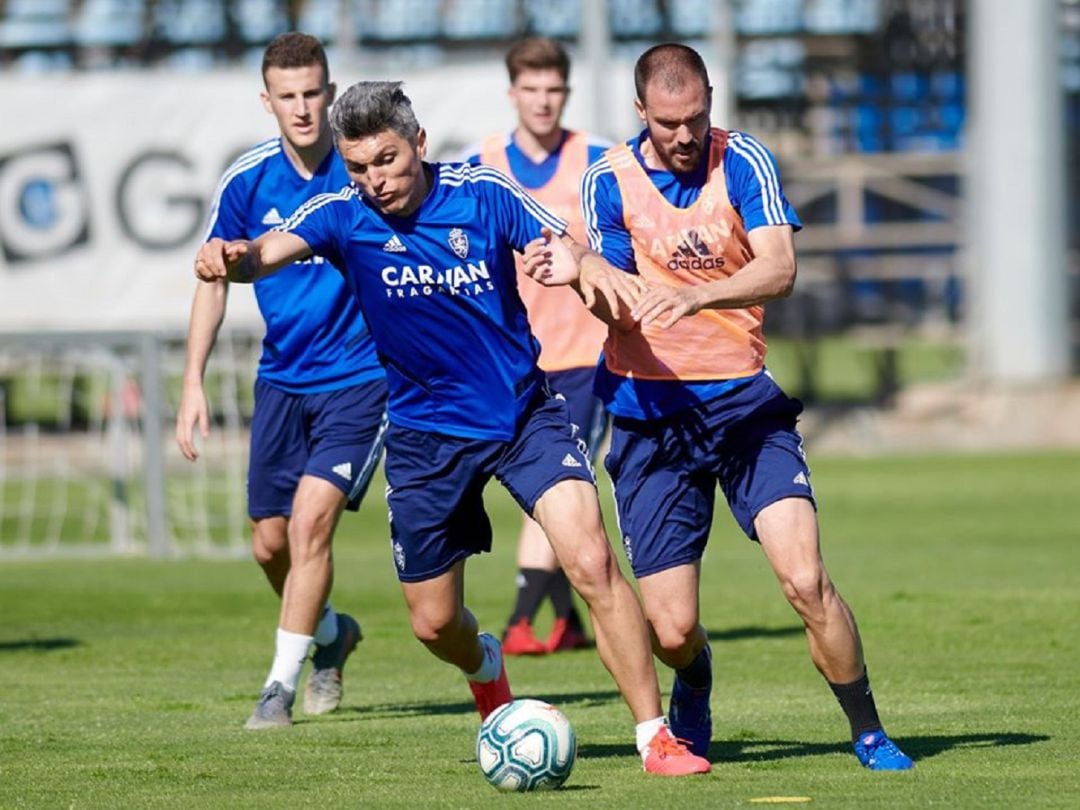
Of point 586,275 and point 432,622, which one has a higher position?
point 586,275

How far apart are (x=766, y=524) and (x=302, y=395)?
2656mm

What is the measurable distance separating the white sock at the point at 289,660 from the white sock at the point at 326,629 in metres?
0.46

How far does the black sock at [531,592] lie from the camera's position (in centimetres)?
1112

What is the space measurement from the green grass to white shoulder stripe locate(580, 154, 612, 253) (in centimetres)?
171

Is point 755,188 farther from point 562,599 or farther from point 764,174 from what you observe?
point 562,599

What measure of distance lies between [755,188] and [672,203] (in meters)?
0.29

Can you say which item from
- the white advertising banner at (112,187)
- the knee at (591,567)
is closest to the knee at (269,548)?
the knee at (591,567)

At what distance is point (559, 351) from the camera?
10750mm

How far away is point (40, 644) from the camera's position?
38.4 feet

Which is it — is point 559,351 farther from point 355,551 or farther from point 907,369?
point 907,369

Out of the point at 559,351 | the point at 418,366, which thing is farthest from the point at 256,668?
the point at 418,366

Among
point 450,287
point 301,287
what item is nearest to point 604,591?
point 450,287

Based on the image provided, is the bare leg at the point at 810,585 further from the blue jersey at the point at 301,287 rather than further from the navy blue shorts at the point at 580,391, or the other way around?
the navy blue shorts at the point at 580,391

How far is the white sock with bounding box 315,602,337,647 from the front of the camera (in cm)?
920
